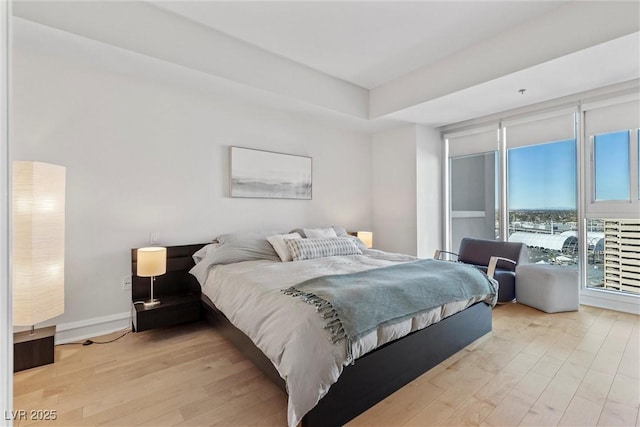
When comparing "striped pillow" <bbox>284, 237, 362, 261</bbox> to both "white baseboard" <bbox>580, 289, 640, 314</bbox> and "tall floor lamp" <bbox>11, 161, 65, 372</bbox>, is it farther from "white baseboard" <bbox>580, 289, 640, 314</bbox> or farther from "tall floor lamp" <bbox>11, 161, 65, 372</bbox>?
"white baseboard" <bbox>580, 289, 640, 314</bbox>

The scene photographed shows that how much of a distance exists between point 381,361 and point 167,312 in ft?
6.71

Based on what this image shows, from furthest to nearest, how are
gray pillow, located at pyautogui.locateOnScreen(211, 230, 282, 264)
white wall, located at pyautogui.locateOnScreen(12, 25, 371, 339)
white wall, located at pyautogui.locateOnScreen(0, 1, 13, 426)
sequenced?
gray pillow, located at pyautogui.locateOnScreen(211, 230, 282, 264) → white wall, located at pyautogui.locateOnScreen(12, 25, 371, 339) → white wall, located at pyautogui.locateOnScreen(0, 1, 13, 426)

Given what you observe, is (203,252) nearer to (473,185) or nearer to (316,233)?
(316,233)

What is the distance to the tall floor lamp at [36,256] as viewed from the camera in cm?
211

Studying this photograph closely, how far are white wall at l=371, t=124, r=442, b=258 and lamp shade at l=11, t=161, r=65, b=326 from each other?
165 inches

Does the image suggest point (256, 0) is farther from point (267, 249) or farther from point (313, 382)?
point (313, 382)

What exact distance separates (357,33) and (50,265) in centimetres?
340

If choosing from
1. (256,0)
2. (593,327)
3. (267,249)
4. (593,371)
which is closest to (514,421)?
(593,371)

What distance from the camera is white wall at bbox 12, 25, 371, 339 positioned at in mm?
2559

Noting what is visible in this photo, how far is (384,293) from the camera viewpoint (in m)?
1.88

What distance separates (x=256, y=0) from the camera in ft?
8.18

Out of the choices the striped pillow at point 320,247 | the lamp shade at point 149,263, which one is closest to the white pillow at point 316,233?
the striped pillow at point 320,247

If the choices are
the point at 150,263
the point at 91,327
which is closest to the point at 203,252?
the point at 150,263

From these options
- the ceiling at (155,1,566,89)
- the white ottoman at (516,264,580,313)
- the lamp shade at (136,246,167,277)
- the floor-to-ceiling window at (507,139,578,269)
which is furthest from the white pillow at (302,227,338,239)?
the floor-to-ceiling window at (507,139,578,269)
